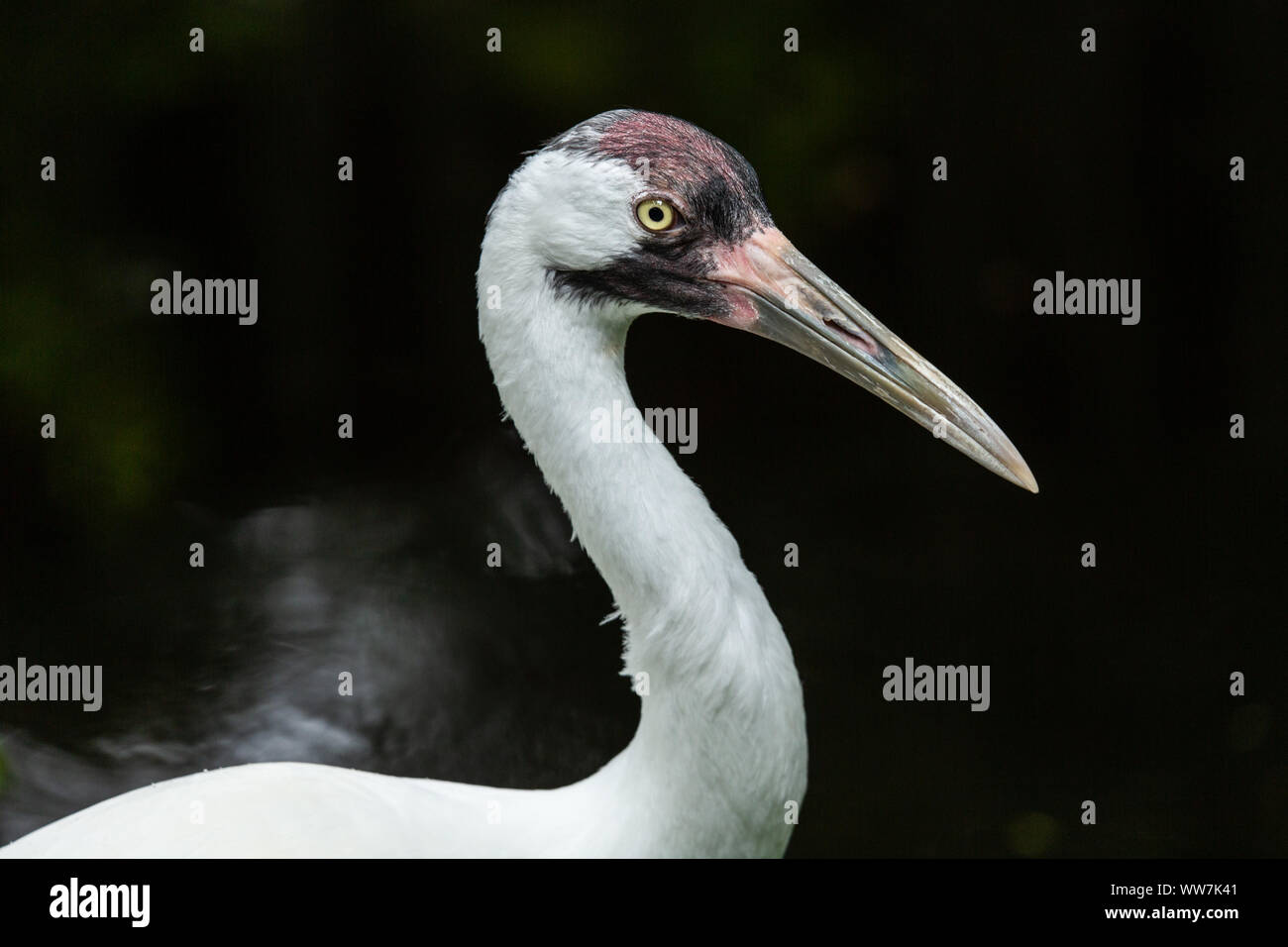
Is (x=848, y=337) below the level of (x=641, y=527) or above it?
above

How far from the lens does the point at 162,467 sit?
14.6 feet

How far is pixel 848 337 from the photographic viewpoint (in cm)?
269

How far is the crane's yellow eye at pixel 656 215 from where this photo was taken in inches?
101

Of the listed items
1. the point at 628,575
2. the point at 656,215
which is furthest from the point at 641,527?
the point at 656,215

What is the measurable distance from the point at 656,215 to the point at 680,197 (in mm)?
52

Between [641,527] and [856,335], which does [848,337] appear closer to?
[856,335]

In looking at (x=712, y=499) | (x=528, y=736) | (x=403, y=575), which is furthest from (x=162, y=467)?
(x=712, y=499)

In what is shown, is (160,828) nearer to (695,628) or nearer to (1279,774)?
(695,628)

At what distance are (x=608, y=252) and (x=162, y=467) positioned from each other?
7.86ft

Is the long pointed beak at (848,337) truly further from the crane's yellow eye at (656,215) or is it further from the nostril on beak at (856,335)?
the crane's yellow eye at (656,215)

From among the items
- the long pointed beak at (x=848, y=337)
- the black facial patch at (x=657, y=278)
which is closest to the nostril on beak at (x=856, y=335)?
the long pointed beak at (x=848, y=337)

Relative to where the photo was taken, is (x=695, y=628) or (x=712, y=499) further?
(x=712, y=499)

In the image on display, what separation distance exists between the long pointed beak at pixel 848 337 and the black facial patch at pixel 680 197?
4 centimetres

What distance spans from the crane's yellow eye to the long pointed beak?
0.12m
